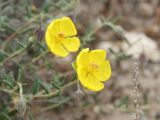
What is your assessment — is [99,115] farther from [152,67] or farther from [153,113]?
[152,67]

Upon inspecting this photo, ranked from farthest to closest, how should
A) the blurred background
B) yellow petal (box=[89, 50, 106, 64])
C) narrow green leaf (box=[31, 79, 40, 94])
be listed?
1. the blurred background
2. narrow green leaf (box=[31, 79, 40, 94])
3. yellow petal (box=[89, 50, 106, 64])

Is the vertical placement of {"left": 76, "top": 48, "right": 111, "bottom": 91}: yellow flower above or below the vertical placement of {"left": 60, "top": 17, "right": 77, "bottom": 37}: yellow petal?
below

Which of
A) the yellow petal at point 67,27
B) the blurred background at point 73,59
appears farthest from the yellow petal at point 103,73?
the yellow petal at point 67,27

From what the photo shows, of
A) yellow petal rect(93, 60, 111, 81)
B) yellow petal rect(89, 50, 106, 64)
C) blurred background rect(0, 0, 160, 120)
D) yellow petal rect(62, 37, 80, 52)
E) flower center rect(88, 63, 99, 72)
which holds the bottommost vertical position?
blurred background rect(0, 0, 160, 120)

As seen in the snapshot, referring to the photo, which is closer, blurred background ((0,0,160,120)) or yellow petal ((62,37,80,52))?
yellow petal ((62,37,80,52))

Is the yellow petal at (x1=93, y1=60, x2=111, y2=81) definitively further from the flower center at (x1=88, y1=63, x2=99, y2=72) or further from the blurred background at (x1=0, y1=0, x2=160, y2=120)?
the blurred background at (x1=0, y1=0, x2=160, y2=120)

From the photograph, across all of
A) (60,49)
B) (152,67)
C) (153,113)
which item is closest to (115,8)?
(152,67)

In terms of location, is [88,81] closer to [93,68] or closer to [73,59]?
[93,68]

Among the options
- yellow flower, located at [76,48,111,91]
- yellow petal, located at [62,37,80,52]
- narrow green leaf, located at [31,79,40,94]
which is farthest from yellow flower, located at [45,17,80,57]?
narrow green leaf, located at [31,79,40,94]
